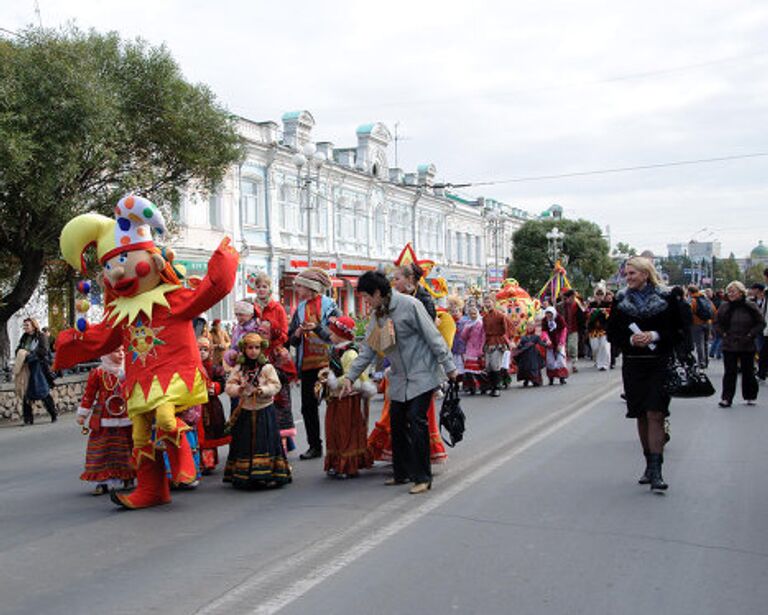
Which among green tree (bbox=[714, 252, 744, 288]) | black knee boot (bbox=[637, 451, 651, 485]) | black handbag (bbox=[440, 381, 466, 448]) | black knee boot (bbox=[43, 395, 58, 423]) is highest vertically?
green tree (bbox=[714, 252, 744, 288])

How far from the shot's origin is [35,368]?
14.2 m

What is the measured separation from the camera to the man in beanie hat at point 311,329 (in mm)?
8944

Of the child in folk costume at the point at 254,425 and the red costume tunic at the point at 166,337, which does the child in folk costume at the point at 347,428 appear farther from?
the red costume tunic at the point at 166,337

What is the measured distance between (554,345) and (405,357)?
10.5 meters

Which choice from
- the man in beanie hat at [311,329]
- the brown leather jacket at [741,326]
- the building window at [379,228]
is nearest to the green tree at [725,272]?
the building window at [379,228]

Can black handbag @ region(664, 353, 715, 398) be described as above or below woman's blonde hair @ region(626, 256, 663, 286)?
below

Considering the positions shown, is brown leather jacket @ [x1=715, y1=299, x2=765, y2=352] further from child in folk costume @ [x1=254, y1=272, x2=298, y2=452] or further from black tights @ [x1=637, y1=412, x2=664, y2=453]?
child in folk costume @ [x1=254, y1=272, x2=298, y2=452]

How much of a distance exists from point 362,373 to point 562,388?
30.2 ft

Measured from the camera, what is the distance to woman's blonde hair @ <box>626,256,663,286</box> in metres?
7.26

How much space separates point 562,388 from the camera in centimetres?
1669

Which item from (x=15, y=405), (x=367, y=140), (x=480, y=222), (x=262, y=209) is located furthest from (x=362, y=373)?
(x=480, y=222)

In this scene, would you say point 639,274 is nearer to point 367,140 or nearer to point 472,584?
point 472,584


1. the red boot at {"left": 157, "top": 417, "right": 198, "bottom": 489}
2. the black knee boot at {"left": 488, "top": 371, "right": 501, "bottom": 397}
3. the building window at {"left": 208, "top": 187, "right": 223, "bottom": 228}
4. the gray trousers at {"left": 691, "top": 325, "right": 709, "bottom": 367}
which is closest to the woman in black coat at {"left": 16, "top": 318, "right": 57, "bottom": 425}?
the black knee boot at {"left": 488, "top": 371, "right": 501, "bottom": 397}

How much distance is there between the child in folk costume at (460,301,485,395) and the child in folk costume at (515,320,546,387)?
4.41 ft
